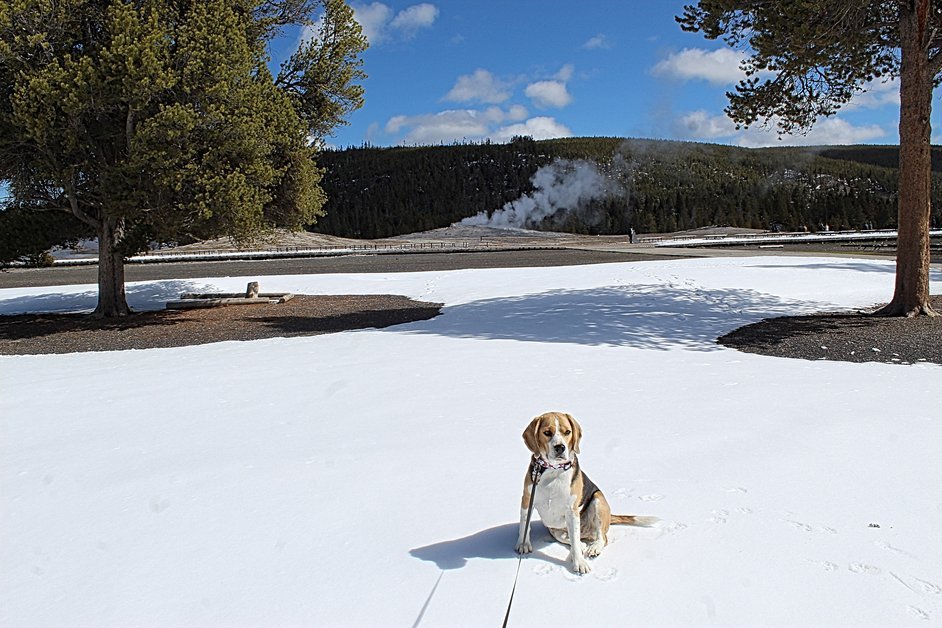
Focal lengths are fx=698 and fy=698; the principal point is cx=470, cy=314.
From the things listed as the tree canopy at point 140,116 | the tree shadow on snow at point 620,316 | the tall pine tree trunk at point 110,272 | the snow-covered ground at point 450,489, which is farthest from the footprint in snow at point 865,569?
the tall pine tree trunk at point 110,272

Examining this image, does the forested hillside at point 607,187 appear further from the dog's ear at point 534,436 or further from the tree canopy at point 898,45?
the dog's ear at point 534,436

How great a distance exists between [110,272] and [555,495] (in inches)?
633

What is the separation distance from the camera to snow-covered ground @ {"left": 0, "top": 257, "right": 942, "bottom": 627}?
3.18 m

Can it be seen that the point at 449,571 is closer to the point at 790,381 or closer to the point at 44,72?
the point at 790,381

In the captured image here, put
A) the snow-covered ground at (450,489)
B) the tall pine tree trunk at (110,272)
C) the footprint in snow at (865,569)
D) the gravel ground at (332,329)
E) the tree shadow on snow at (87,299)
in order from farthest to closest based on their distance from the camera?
1. the tree shadow on snow at (87,299)
2. the tall pine tree trunk at (110,272)
3. the gravel ground at (332,329)
4. the footprint in snow at (865,569)
5. the snow-covered ground at (450,489)

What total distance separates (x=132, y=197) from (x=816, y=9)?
1238 cm

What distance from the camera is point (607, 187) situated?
94562 millimetres

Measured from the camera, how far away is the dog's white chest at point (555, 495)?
3350 millimetres

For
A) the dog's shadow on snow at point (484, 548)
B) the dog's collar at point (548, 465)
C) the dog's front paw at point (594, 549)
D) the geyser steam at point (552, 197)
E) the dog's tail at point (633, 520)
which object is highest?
the geyser steam at point (552, 197)

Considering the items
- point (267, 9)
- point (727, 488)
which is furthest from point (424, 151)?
point (727, 488)

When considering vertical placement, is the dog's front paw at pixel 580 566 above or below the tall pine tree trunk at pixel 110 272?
below

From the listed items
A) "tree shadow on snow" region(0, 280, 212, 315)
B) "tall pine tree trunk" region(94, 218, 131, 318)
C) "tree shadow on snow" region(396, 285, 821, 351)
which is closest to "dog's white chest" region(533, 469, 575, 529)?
"tree shadow on snow" region(396, 285, 821, 351)

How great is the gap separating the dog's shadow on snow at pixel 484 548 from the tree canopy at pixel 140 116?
1107cm

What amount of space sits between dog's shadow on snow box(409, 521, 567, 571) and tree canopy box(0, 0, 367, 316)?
11.1 metres
